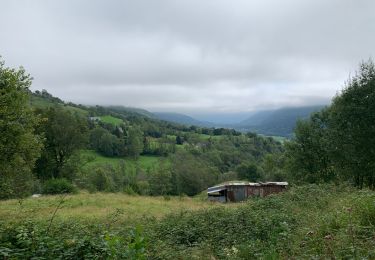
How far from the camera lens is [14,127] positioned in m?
21.3

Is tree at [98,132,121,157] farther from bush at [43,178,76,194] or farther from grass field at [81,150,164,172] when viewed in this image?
bush at [43,178,76,194]

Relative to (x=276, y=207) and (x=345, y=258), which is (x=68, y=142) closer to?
(x=276, y=207)

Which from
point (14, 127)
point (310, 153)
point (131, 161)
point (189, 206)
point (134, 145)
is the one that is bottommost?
point (131, 161)

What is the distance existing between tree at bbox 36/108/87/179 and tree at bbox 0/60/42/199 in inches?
708

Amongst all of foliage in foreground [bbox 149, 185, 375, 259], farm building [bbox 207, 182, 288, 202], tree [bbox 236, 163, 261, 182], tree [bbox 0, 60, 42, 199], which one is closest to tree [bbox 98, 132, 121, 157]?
tree [bbox 236, 163, 261, 182]

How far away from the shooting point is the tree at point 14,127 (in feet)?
69.6

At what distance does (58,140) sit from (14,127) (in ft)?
68.6

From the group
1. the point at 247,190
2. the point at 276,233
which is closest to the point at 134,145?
the point at 247,190

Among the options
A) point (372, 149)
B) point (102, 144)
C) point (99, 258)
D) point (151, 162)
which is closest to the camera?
point (99, 258)

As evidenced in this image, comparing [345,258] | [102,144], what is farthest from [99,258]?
[102,144]

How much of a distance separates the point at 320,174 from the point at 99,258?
35863 mm

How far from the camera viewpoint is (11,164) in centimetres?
2211

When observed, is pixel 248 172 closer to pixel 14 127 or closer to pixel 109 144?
pixel 109 144

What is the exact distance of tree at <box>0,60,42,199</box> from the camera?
2122cm
